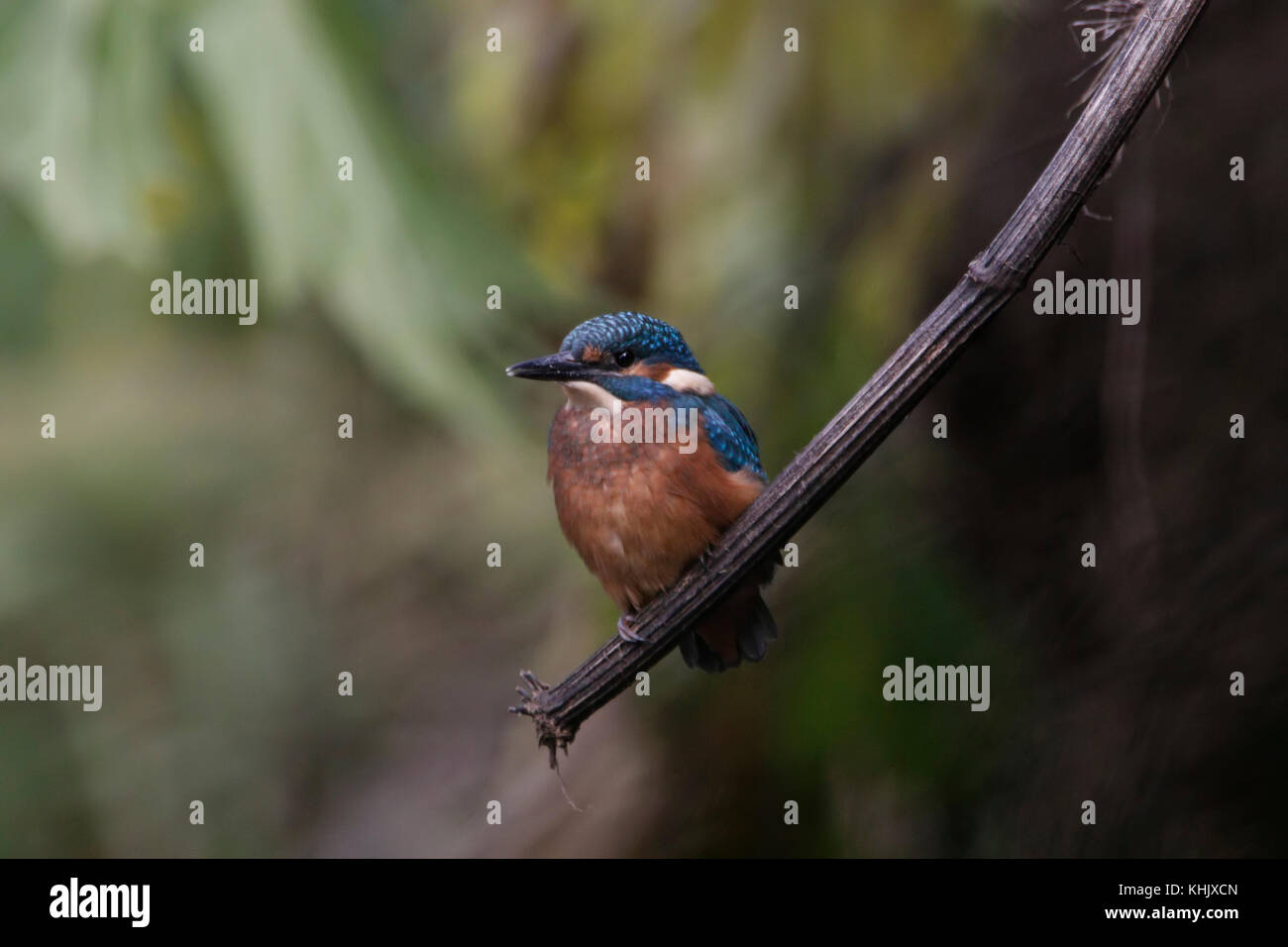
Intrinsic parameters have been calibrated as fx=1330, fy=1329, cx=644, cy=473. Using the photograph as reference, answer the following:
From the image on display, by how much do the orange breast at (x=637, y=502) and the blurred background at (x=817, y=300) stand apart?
37 centimetres

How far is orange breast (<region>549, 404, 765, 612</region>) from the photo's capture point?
3.33 meters

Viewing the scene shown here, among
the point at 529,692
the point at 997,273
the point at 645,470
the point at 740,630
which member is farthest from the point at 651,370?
the point at 997,273

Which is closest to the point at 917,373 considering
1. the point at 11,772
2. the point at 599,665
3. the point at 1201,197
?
the point at 599,665

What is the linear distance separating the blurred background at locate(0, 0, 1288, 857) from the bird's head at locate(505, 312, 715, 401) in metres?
0.42

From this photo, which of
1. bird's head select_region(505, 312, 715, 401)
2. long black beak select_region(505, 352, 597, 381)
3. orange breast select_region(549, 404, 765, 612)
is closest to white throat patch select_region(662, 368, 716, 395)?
bird's head select_region(505, 312, 715, 401)

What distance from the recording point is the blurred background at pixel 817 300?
347cm

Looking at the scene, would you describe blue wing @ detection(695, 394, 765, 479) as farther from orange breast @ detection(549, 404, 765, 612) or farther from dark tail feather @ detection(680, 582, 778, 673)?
dark tail feather @ detection(680, 582, 778, 673)

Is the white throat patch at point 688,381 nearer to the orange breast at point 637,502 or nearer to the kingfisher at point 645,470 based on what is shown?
the kingfisher at point 645,470

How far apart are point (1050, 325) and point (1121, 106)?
154 cm

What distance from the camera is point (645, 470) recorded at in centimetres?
343

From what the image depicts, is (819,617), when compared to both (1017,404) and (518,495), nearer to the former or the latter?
(1017,404)

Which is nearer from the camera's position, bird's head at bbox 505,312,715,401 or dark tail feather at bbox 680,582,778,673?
bird's head at bbox 505,312,715,401

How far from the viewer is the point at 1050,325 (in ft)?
12.3

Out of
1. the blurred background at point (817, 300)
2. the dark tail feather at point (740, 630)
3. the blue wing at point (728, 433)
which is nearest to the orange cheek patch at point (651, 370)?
the blue wing at point (728, 433)
